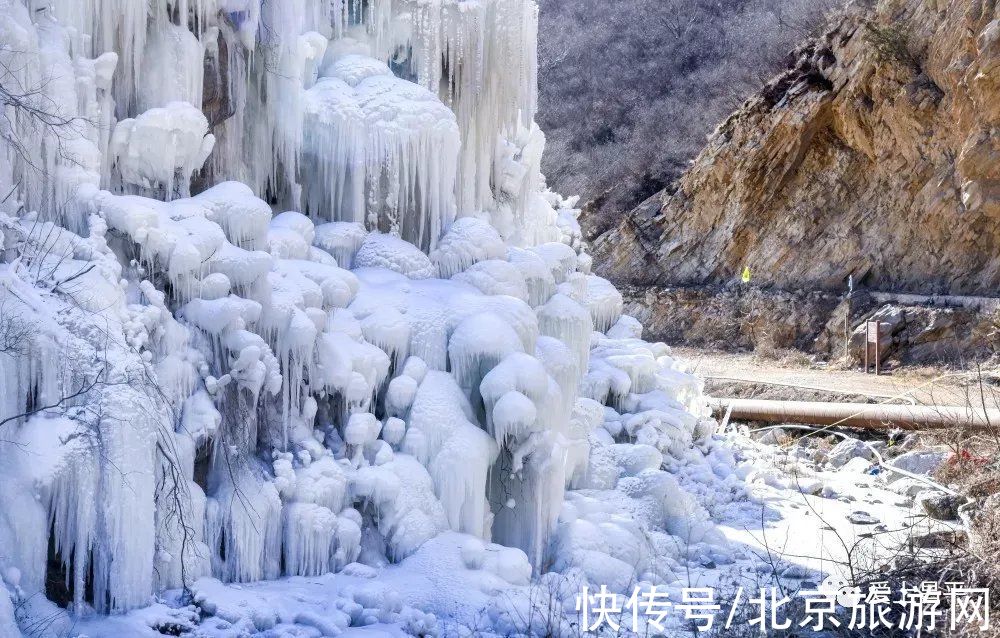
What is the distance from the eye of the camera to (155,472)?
567cm

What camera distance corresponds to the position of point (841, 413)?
13.5 metres

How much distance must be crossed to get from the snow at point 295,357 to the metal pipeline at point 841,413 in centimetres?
347

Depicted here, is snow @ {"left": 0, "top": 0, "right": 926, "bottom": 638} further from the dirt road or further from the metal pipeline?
the dirt road

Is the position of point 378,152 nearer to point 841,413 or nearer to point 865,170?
point 841,413

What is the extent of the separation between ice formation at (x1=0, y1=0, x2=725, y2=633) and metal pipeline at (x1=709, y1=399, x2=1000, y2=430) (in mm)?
3796

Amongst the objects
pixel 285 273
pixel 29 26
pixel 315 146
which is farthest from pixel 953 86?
pixel 29 26

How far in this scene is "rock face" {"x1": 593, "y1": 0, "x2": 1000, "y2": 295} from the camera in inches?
709

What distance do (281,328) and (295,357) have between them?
0.70ft

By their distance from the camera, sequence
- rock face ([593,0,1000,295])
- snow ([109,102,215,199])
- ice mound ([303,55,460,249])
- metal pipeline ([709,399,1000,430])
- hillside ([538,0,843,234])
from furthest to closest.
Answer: hillside ([538,0,843,234]), rock face ([593,0,1000,295]), metal pipeline ([709,399,1000,430]), ice mound ([303,55,460,249]), snow ([109,102,215,199])

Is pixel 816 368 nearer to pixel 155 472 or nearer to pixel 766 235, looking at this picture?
pixel 766 235

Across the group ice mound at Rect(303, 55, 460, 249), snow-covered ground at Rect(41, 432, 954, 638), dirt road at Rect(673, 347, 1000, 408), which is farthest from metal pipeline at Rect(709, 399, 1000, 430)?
ice mound at Rect(303, 55, 460, 249)

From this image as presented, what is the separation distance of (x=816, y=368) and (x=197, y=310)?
1474 cm

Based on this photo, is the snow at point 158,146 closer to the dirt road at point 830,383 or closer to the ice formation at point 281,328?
the ice formation at point 281,328

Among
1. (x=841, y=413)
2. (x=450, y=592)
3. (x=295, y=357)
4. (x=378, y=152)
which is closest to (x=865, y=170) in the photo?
(x=841, y=413)
